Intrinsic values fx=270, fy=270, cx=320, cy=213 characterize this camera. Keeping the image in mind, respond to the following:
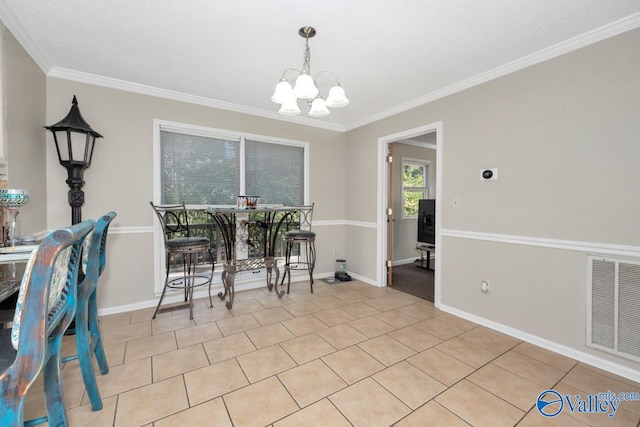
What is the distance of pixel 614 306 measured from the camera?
1.98 meters

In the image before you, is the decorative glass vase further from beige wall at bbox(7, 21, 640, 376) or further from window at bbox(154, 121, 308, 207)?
window at bbox(154, 121, 308, 207)

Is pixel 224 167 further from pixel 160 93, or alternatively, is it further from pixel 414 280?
pixel 414 280

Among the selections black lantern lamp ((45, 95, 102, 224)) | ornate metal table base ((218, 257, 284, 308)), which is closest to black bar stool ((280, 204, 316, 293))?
ornate metal table base ((218, 257, 284, 308))

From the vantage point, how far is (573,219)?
2.18m

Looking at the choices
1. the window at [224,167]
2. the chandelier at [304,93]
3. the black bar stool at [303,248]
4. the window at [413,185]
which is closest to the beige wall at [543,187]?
the chandelier at [304,93]

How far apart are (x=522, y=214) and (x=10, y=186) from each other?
4170mm

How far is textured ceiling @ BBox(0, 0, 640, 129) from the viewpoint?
1809 millimetres

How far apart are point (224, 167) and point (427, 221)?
3515mm

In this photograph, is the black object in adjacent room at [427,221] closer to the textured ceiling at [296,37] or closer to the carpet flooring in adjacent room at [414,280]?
the carpet flooring in adjacent room at [414,280]

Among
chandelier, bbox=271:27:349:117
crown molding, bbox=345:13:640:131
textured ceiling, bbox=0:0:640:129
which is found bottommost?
chandelier, bbox=271:27:349:117

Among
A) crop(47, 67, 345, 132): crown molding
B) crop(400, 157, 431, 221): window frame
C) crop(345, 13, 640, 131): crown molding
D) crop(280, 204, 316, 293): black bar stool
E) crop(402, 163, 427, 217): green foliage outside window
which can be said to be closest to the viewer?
crop(345, 13, 640, 131): crown molding

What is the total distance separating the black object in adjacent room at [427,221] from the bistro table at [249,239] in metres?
2.48

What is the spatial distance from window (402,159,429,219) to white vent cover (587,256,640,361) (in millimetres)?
3390

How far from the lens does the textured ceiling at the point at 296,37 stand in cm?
181
